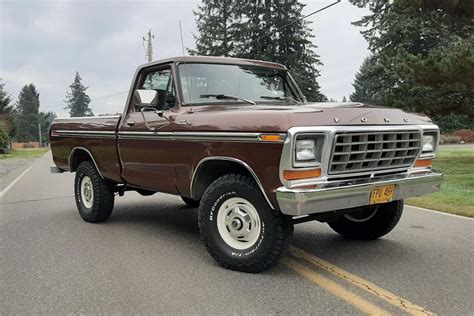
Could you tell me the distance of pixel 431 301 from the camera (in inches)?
146

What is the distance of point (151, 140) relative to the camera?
5.51 metres

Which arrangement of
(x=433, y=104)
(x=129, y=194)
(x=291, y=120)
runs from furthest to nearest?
1. (x=433, y=104)
2. (x=129, y=194)
3. (x=291, y=120)

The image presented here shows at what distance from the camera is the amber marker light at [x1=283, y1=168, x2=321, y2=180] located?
13.0 feet

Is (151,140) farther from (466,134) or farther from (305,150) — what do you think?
(466,134)

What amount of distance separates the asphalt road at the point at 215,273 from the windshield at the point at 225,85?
66.5 inches

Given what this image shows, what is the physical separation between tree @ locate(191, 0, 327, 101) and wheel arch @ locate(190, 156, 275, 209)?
34313 mm

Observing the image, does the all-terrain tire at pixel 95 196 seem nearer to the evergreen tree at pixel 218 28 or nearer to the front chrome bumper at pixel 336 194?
the front chrome bumper at pixel 336 194

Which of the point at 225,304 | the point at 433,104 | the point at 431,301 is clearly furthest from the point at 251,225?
the point at 433,104

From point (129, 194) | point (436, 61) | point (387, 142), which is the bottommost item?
point (129, 194)

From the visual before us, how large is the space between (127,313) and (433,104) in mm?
16028

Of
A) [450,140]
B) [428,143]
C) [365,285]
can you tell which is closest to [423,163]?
[428,143]

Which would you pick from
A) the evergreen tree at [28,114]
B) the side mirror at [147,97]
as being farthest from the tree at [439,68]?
the evergreen tree at [28,114]

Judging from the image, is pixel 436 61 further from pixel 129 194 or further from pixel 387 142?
pixel 387 142

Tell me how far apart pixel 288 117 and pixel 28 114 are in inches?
4655
